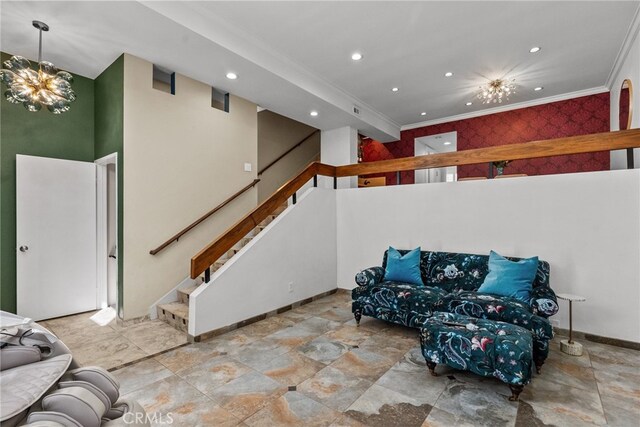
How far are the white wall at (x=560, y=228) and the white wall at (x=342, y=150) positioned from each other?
2188 mm

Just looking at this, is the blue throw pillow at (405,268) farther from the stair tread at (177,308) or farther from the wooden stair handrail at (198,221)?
the wooden stair handrail at (198,221)

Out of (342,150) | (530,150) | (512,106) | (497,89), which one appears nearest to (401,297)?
(530,150)

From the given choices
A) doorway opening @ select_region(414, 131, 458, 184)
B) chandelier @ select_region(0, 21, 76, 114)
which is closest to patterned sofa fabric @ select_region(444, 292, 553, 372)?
chandelier @ select_region(0, 21, 76, 114)

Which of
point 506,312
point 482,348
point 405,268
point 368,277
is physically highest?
point 405,268

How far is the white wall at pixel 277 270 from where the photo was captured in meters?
3.44

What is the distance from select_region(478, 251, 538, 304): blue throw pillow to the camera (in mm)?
3133

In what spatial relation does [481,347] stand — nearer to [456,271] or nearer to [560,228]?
[456,271]

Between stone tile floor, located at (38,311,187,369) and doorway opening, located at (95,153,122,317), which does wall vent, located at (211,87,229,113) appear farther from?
stone tile floor, located at (38,311,187,369)

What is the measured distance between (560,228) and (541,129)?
12.0ft

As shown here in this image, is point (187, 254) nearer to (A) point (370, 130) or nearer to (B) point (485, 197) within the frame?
(B) point (485, 197)

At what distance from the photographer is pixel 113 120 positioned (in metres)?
4.02

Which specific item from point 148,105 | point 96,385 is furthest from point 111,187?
point 96,385

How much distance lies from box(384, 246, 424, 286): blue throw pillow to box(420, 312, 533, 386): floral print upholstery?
3.85 feet

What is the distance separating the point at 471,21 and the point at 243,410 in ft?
15.2
